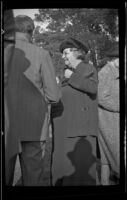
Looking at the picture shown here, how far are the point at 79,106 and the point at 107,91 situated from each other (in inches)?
14.2

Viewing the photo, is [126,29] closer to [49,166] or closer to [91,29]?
[91,29]

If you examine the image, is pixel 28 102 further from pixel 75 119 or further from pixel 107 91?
pixel 107 91

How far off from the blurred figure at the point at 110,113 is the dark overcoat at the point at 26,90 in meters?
0.53

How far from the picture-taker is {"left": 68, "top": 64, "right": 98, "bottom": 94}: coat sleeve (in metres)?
6.70

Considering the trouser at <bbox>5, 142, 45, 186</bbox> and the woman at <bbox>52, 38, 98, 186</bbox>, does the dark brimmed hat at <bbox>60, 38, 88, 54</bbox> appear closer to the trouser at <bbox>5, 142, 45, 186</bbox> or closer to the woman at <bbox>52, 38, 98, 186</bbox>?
the woman at <bbox>52, 38, 98, 186</bbox>

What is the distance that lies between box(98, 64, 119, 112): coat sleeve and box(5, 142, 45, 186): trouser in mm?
838

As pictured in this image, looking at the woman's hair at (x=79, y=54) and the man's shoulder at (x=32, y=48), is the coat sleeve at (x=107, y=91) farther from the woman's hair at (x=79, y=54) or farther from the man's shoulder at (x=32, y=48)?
the man's shoulder at (x=32, y=48)

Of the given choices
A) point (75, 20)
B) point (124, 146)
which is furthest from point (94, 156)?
point (75, 20)

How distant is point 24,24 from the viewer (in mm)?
6641

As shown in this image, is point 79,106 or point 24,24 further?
point 79,106

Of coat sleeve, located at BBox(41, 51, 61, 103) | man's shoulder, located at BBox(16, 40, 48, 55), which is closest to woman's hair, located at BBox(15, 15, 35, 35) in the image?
man's shoulder, located at BBox(16, 40, 48, 55)

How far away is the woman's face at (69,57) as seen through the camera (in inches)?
263

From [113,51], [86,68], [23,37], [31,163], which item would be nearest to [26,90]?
[23,37]
